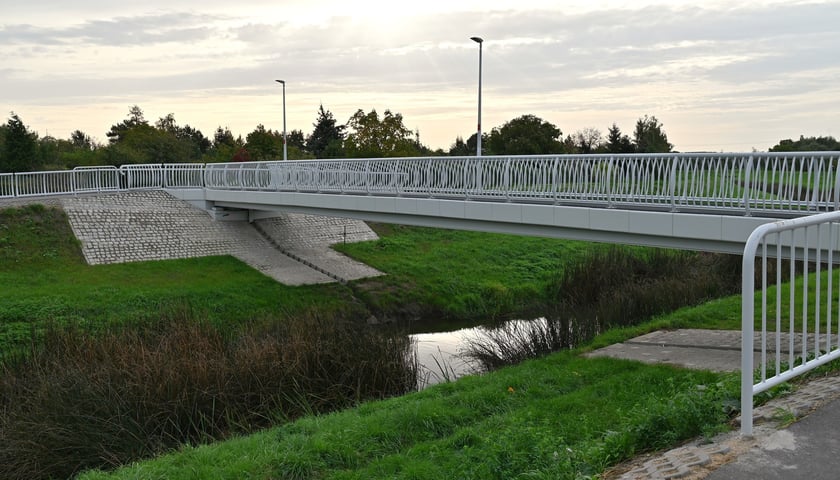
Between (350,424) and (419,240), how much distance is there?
83.9ft

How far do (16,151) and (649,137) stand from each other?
41083 millimetres

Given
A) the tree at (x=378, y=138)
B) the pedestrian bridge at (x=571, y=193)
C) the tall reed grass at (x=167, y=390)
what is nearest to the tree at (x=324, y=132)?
the tree at (x=378, y=138)

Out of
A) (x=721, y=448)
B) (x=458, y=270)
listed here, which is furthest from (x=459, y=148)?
(x=721, y=448)

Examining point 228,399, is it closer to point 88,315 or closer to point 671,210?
point 671,210

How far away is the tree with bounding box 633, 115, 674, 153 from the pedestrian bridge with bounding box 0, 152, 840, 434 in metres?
32.6

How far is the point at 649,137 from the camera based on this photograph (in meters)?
53.6

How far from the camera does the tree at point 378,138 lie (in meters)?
46.1

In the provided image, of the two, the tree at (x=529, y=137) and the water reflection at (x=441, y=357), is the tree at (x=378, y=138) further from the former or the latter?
the water reflection at (x=441, y=357)

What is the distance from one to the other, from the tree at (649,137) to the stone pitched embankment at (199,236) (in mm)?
27004

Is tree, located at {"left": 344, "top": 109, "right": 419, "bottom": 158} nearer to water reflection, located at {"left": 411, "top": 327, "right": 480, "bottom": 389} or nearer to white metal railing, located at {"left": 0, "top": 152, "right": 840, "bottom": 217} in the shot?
white metal railing, located at {"left": 0, "top": 152, "right": 840, "bottom": 217}

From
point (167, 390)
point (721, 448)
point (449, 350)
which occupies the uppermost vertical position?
point (721, 448)

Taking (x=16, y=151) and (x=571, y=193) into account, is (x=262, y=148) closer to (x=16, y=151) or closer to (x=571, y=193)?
(x=16, y=151)

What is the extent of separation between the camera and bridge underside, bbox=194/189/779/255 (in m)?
12.5

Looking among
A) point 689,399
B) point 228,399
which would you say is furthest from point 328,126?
point 689,399
